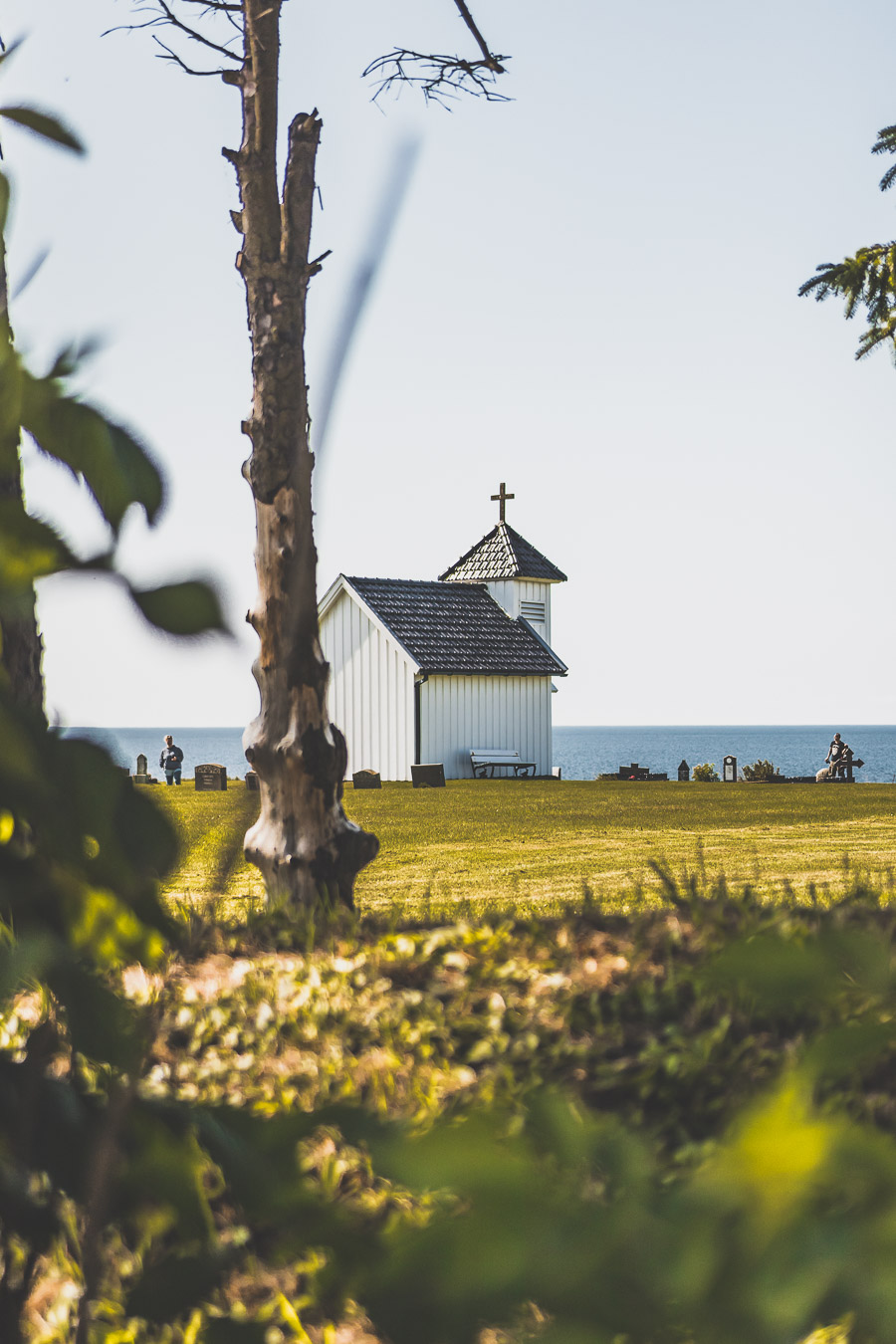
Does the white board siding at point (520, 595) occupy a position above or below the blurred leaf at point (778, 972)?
above

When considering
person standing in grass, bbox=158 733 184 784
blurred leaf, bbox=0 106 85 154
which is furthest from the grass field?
person standing in grass, bbox=158 733 184 784

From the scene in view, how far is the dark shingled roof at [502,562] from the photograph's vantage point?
32.2m

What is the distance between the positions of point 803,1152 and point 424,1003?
483 cm

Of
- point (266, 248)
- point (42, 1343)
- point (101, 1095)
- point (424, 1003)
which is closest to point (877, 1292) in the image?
point (101, 1095)

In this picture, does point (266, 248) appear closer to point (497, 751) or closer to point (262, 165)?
point (262, 165)

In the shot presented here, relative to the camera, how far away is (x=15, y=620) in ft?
2.20

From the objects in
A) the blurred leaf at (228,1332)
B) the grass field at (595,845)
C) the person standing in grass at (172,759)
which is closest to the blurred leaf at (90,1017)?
the blurred leaf at (228,1332)

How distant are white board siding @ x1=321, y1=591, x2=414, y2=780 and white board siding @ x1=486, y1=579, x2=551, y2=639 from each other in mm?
4802

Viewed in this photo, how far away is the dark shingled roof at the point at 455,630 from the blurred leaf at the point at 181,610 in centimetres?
2757

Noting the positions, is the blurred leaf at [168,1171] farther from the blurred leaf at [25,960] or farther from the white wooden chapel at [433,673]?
the white wooden chapel at [433,673]

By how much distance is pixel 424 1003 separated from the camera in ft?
16.2

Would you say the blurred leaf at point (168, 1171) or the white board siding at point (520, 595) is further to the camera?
the white board siding at point (520, 595)

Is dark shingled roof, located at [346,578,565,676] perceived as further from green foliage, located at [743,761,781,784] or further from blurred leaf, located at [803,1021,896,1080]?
blurred leaf, located at [803,1021,896,1080]

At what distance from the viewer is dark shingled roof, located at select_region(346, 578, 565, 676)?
2897cm
